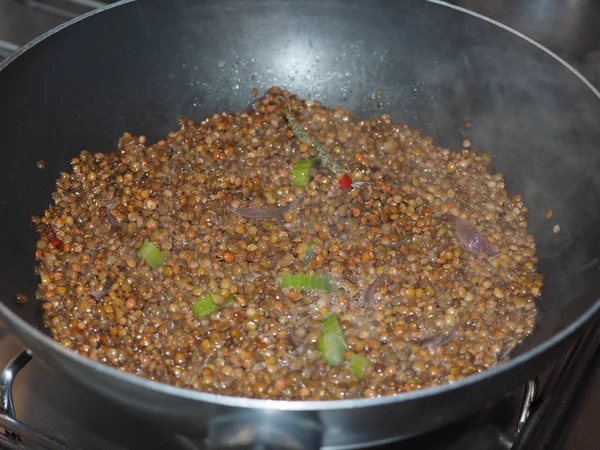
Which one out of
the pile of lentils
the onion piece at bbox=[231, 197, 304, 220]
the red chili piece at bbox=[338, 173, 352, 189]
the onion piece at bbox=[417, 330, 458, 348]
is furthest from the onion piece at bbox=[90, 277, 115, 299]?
the onion piece at bbox=[417, 330, 458, 348]

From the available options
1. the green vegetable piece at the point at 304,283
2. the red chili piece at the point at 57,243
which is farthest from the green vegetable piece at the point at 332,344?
the red chili piece at the point at 57,243

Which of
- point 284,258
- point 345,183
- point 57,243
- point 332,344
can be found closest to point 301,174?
point 345,183

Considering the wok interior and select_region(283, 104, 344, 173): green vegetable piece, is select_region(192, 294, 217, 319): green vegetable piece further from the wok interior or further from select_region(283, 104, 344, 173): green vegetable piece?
select_region(283, 104, 344, 173): green vegetable piece

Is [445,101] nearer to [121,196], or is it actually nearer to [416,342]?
[416,342]

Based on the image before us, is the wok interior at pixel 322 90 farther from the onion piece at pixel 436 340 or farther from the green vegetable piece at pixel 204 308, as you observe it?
the green vegetable piece at pixel 204 308

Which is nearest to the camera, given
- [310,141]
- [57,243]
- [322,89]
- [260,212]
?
[57,243]

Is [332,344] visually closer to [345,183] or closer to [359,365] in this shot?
[359,365]

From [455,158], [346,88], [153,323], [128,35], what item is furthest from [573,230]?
[128,35]
